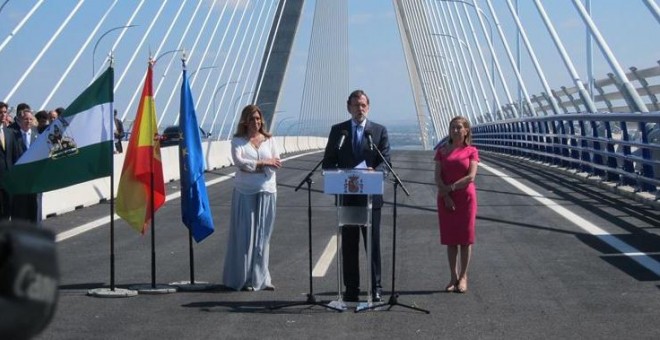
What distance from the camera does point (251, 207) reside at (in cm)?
898

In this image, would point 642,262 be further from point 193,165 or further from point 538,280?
point 193,165

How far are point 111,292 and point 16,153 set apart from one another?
343 centimetres

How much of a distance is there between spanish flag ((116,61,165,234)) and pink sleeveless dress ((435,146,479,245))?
2.48 metres

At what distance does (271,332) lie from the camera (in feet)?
22.7

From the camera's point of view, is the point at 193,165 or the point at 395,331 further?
the point at 193,165

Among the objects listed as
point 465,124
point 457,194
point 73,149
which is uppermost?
point 465,124

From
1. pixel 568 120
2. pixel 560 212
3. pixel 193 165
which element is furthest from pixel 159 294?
pixel 568 120

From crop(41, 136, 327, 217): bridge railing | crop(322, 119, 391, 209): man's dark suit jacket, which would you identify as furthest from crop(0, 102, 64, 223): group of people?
crop(322, 119, 391, 209): man's dark suit jacket

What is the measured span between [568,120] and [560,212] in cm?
902

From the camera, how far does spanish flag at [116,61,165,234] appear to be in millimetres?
9117

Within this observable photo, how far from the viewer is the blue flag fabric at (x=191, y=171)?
9180 mm

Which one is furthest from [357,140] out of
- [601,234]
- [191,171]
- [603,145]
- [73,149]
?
[603,145]

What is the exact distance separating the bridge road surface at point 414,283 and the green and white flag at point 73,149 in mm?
976

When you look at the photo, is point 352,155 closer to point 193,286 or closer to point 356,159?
point 356,159
